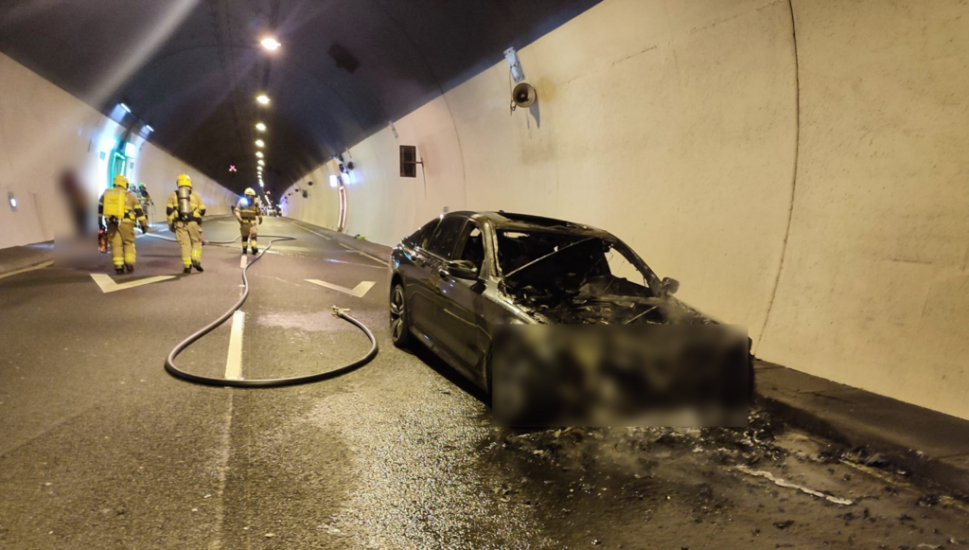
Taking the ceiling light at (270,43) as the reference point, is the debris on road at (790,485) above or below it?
below

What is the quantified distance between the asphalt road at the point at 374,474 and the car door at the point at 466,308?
43 cm

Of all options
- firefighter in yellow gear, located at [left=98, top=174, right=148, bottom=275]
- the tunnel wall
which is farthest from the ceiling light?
the tunnel wall

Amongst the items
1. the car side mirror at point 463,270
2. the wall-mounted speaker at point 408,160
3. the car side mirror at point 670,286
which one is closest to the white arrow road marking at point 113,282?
the car side mirror at point 463,270

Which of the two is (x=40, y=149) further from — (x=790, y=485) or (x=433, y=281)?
(x=790, y=485)

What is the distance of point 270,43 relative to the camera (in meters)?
13.0

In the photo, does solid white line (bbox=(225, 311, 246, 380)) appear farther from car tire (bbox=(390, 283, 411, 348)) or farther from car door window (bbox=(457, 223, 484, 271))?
car door window (bbox=(457, 223, 484, 271))

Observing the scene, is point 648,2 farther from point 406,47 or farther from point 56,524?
point 56,524

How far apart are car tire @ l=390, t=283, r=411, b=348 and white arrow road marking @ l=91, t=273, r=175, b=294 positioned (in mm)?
5183

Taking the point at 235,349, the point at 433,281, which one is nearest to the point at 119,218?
the point at 235,349

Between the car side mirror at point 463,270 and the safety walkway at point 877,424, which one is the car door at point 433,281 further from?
the safety walkway at point 877,424

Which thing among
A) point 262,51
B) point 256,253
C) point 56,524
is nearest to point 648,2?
point 56,524

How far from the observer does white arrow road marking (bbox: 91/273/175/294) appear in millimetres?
8734

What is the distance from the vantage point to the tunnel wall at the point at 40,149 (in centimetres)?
1220

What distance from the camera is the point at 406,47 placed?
11195mm
